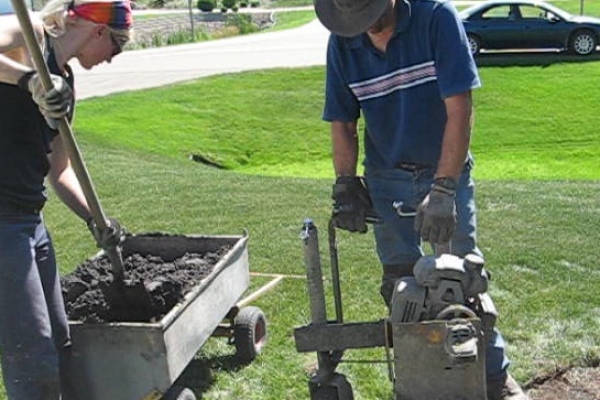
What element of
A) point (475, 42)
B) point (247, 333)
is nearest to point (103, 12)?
point (247, 333)

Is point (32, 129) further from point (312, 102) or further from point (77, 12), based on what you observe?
point (312, 102)

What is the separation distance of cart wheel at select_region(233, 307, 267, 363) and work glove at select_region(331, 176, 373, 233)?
114 cm

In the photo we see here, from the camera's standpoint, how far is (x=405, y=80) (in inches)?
145

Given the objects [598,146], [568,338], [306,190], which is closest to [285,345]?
[568,338]

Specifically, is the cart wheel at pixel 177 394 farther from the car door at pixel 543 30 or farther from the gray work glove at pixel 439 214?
the car door at pixel 543 30

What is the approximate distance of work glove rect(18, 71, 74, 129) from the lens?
3.20 meters

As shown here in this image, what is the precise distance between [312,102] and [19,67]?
46.9ft

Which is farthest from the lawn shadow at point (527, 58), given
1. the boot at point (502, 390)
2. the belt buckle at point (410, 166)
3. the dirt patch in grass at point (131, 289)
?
the boot at point (502, 390)

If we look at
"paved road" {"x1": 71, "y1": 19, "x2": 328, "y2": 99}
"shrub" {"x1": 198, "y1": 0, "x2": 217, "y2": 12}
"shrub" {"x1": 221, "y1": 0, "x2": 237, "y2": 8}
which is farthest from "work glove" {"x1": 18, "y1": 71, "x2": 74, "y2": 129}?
"shrub" {"x1": 221, "y1": 0, "x2": 237, "y2": 8}

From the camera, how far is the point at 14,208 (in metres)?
3.44

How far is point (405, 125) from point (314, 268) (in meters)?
0.66

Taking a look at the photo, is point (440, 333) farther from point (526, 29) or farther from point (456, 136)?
point (526, 29)

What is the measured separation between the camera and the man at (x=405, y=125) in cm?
350

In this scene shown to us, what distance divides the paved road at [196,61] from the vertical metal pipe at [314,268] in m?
15.7
